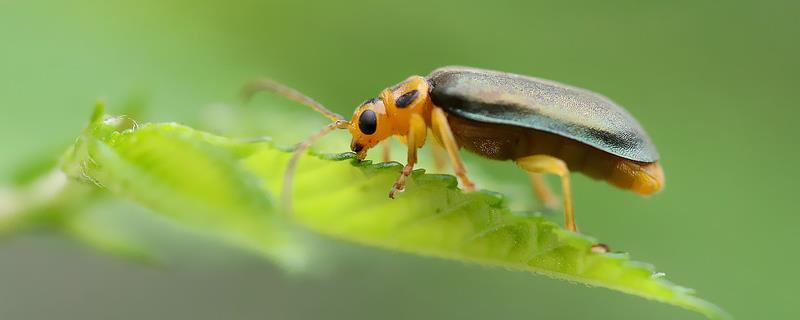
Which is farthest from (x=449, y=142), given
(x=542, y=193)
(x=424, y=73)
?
(x=424, y=73)

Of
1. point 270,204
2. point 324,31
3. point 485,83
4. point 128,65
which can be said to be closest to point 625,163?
point 485,83

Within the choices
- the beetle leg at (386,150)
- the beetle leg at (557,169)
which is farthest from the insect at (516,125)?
the beetle leg at (386,150)

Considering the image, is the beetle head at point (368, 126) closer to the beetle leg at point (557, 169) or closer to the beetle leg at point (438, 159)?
the beetle leg at point (438, 159)

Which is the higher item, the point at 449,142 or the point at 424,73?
the point at 424,73

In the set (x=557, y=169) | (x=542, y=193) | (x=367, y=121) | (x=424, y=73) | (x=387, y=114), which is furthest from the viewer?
(x=424, y=73)

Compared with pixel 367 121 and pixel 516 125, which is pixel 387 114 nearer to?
pixel 367 121

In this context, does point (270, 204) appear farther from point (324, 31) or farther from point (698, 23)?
point (698, 23)

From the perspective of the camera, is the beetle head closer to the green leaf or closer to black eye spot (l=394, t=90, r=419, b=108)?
black eye spot (l=394, t=90, r=419, b=108)

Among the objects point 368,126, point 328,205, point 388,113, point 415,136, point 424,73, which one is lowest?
point 328,205
